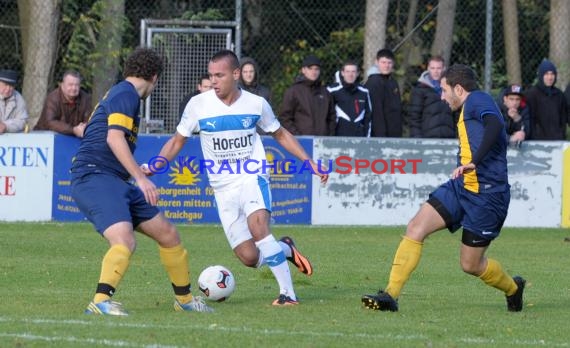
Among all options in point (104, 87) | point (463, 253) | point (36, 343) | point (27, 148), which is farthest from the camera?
point (104, 87)

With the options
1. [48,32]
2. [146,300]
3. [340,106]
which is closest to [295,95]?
[340,106]

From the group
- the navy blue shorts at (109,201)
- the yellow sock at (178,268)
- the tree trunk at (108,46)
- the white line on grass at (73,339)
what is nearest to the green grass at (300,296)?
the white line on grass at (73,339)

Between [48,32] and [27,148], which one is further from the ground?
[48,32]

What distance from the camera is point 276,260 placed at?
9.81 metres

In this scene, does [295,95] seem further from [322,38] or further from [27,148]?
[322,38]

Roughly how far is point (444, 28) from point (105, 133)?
1405 centimetres

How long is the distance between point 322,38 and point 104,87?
447 cm

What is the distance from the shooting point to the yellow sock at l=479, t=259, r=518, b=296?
9.61m

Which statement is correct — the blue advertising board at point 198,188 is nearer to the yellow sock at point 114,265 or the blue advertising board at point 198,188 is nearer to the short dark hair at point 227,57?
the short dark hair at point 227,57

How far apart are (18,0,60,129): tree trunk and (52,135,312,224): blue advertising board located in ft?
9.63

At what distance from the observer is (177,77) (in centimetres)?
2003

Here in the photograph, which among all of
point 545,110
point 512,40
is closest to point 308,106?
point 545,110

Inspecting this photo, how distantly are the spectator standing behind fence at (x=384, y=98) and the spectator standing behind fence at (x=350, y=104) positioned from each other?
170 millimetres

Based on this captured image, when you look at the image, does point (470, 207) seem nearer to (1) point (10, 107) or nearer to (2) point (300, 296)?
(2) point (300, 296)
